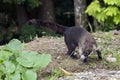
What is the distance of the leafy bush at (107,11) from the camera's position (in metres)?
9.68

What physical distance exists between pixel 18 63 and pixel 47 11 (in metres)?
8.85

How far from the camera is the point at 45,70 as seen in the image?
19.5 ft

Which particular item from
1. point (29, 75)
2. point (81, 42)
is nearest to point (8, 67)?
point (29, 75)

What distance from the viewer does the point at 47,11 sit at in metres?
13.8

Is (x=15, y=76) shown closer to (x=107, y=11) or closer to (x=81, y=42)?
(x=81, y=42)

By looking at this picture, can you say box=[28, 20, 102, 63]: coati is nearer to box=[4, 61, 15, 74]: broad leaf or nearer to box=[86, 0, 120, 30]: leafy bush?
box=[4, 61, 15, 74]: broad leaf

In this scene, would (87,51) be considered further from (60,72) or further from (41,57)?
(41,57)

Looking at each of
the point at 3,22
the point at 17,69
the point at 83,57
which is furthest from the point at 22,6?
the point at 17,69

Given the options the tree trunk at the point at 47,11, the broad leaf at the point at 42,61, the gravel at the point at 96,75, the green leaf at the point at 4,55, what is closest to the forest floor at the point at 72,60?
the gravel at the point at 96,75

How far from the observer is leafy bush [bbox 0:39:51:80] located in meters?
4.91

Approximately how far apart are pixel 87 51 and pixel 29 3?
670 centimetres

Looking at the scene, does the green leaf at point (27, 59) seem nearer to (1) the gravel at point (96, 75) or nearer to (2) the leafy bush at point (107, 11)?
(1) the gravel at point (96, 75)

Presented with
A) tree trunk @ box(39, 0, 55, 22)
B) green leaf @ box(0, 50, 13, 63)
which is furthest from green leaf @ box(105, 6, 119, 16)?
green leaf @ box(0, 50, 13, 63)

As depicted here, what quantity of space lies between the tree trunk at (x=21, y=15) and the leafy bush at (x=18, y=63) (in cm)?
847
